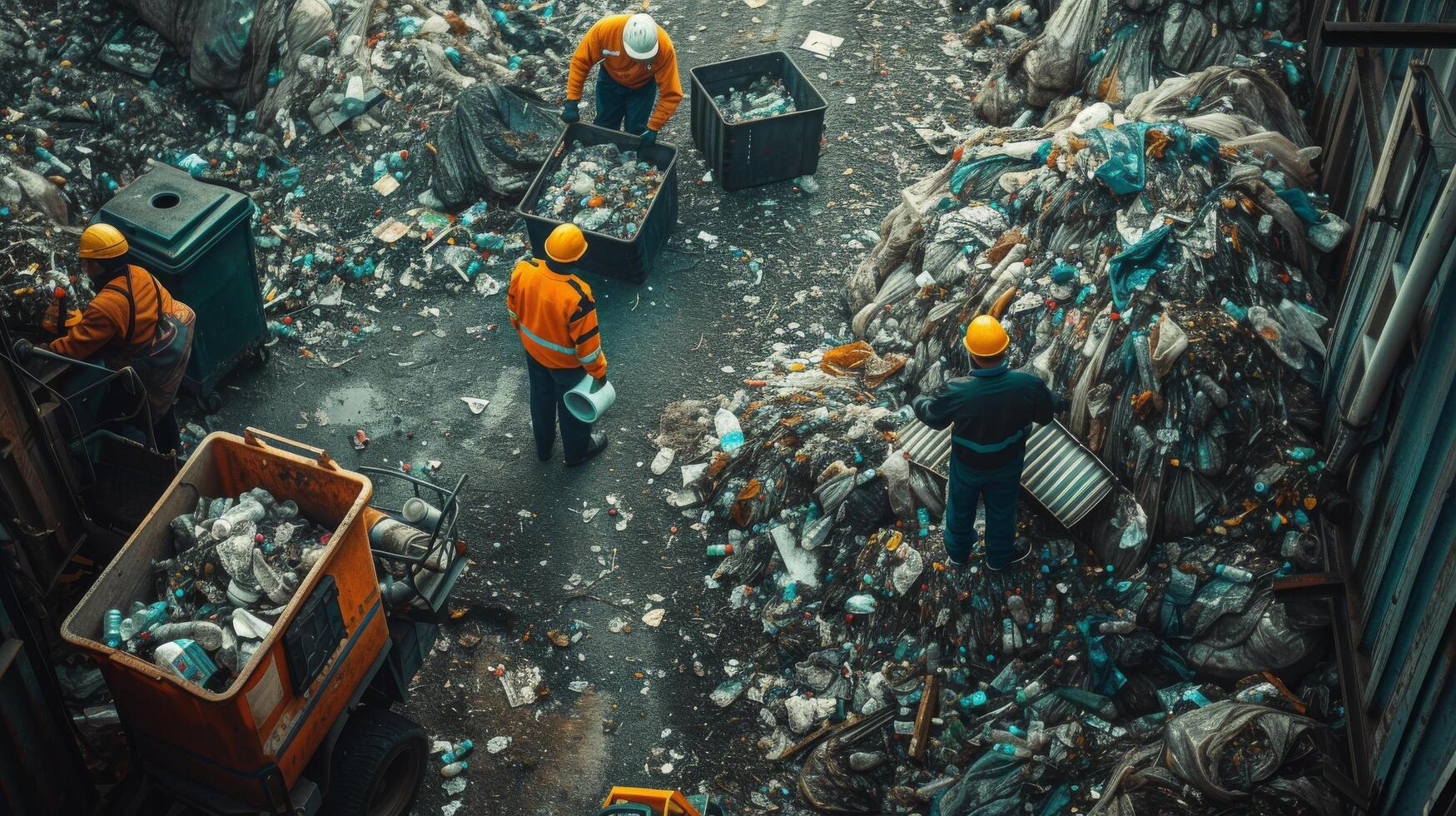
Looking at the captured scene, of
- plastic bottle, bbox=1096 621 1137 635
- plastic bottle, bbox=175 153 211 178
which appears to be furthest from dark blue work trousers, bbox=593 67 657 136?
plastic bottle, bbox=1096 621 1137 635

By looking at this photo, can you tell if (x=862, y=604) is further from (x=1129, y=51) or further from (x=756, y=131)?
(x=1129, y=51)

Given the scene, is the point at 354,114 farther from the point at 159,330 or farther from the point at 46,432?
the point at 46,432

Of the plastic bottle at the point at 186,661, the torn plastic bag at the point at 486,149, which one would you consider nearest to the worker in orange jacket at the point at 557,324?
the torn plastic bag at the point at 486,149

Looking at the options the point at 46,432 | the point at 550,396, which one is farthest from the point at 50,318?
the point at 550,396

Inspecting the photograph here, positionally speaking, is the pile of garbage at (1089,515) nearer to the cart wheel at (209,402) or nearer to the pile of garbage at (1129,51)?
the pile of garbage at (1129,51)

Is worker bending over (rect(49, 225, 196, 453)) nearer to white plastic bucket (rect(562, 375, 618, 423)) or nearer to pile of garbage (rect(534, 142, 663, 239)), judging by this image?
white plastic bucket (rect(562, 375, 618, 423))

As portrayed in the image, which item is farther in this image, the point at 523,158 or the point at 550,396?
the point at 523,158
